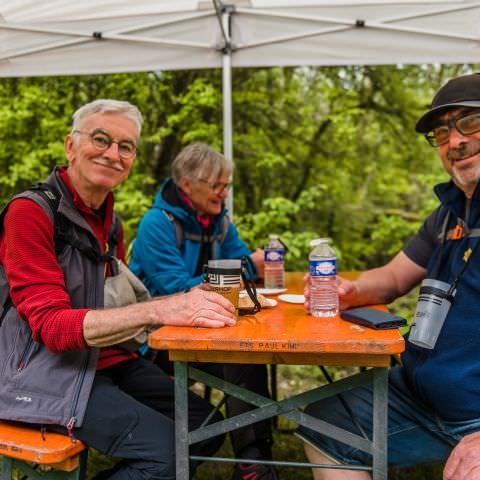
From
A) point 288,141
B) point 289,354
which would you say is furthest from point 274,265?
point 288,141

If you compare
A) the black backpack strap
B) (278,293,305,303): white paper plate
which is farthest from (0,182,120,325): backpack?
(278,293,305,303): white paper plate

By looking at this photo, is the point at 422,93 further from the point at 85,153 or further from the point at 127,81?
the point at 85,153

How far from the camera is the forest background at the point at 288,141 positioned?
6.60 m

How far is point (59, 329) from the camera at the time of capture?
1.77 metres

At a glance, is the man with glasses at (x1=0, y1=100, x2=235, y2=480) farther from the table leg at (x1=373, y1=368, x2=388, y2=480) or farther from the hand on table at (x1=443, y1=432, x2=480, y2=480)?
the hand on table at (x1=443, y1=432, x2=480, y2=480)

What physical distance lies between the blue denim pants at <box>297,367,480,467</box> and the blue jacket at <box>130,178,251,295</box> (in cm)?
89

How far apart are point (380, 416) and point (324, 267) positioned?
0.50m

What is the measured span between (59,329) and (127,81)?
581 cm

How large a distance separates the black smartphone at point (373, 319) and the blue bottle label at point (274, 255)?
82 cm

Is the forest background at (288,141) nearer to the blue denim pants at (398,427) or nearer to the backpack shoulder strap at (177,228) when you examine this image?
the backpack shoulder strap at (177,228)

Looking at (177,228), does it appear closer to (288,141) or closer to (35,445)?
(35,445)

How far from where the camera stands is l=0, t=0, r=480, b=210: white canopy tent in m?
3.38

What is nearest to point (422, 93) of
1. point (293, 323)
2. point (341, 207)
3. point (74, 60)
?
point (341, 207)

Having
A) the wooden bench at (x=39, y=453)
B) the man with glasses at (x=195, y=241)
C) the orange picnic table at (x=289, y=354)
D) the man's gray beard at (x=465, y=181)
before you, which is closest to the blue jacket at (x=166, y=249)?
the man with glasses at (x=195, y=241)
